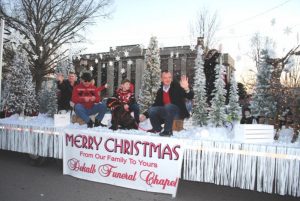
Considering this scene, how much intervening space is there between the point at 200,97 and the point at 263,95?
1600 millimetres

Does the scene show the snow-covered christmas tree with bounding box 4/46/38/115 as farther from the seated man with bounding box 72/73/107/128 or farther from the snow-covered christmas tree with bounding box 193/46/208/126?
the snow-covered christmas tree with bounding box 193/46/208/126

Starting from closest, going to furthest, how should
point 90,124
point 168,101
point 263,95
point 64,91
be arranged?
point 168,101
point 90,124
point 263,95
point 64,91

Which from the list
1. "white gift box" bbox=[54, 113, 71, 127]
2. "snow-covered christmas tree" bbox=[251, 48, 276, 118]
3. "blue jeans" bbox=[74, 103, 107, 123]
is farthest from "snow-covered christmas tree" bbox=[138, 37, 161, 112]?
"white gift box" bbox=[54, 113, 71, 127]

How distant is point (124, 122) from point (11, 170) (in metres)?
2.50

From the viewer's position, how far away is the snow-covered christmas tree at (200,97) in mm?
7230

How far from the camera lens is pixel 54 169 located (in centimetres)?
709

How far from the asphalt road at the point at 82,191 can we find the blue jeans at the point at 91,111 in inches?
48.6

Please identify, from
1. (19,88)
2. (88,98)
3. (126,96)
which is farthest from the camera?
(19,88)

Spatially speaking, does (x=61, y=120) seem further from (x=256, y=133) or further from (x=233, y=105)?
(x=233, y=105)

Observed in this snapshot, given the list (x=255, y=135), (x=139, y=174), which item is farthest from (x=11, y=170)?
(x=255, y=135)

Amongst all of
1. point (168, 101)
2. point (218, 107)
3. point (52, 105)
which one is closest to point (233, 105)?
point (218, 107)

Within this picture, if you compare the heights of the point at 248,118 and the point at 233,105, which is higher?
the point at 233,105

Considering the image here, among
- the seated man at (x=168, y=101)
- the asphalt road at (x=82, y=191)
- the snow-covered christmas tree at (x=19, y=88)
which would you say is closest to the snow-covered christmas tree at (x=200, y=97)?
the seated man at (x=168, y=101)

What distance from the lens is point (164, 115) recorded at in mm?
6164
